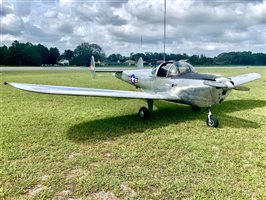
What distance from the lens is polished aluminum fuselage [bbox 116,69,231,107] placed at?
6.41 meters

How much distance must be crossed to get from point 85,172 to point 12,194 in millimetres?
1097

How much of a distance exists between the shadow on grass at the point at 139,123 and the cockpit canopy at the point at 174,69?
134 cm

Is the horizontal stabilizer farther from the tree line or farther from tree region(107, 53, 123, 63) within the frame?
tree region(107, 53, 123, 63)

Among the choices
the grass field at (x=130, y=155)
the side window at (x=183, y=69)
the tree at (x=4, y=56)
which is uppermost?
the tree at (x=4, y=56)

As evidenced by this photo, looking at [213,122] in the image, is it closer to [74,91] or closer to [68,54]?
[74,91]

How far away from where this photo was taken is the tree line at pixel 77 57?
8484 cm

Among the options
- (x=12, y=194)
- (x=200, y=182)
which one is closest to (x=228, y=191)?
(x=200, y=182)

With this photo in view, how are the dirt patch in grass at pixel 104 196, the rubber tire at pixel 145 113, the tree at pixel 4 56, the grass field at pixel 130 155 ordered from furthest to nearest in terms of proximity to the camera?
1. the tree at pixel 4 56
2. the rubber tire at pixel 145 113
3. the grass field at pixel 130 155
4. the dirt patch in grass at pixel 104 196

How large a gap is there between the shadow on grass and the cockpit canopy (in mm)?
1336

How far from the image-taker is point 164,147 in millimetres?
5031

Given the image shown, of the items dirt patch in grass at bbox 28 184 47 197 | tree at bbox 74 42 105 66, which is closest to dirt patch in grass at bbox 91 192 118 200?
dirt patch in grass at bbox 28 184 47 197

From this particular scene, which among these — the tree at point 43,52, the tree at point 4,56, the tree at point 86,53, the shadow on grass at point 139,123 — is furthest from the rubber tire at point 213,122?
the tree at point 43,52

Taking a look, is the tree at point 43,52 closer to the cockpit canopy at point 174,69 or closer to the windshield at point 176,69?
the cockpit canopy at point 174,69

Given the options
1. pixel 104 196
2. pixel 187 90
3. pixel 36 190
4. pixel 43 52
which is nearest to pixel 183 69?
pixel 187 90
